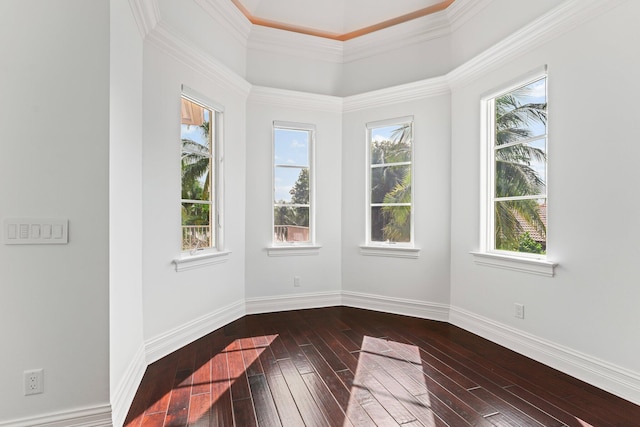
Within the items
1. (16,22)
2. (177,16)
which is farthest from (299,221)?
(16,22)

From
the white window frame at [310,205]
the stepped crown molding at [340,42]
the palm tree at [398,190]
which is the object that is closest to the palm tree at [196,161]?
the white window frame at [310,205]

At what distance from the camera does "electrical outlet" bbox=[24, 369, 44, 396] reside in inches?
71.0

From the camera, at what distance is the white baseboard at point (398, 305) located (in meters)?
4.01

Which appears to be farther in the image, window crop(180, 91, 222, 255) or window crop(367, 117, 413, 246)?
window crop(367, 117, 413, 246)

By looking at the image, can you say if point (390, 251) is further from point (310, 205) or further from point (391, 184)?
point (310, 205)

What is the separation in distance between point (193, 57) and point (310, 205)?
83.8 inches

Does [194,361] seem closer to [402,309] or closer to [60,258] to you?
[60,258]

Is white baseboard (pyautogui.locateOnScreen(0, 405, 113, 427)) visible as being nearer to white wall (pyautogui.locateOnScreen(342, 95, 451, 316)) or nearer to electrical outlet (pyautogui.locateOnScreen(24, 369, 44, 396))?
electrical outlet (pyautogui.locateOnScreen(24, 369, 44, 396))

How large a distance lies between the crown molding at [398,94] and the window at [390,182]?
245mm

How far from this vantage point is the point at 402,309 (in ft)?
13.9

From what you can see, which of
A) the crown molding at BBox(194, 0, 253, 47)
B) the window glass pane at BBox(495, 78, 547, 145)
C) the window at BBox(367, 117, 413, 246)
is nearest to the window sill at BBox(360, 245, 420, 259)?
the window at BBox(367, 117, 413, 246)

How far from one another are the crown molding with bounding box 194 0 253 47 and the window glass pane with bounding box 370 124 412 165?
6.26ft

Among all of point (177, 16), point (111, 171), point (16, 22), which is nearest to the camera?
point (16, 22)

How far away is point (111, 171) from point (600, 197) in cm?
320
